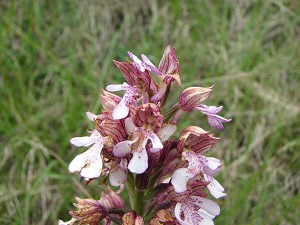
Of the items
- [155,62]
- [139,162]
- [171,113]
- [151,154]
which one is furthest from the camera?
[155,62]

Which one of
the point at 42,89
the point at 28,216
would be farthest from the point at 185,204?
the point at 42,89

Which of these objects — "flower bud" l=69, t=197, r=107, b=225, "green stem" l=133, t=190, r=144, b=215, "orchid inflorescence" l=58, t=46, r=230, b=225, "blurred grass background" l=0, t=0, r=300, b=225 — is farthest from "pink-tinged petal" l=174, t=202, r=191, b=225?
"blurred grass background" l=0, t=0, r=300, b=225

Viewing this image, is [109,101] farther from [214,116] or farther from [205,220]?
[205,220]

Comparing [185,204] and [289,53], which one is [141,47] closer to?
[289,53]

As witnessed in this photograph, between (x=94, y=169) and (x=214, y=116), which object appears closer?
(x=94, y=169)

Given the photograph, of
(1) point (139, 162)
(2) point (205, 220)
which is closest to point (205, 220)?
(2) point (205, 220)

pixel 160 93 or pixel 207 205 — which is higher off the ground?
pixel 160 93

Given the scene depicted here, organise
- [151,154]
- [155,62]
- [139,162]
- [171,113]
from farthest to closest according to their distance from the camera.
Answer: [155,62]
[171,113]
[151,154]
[139,162]
